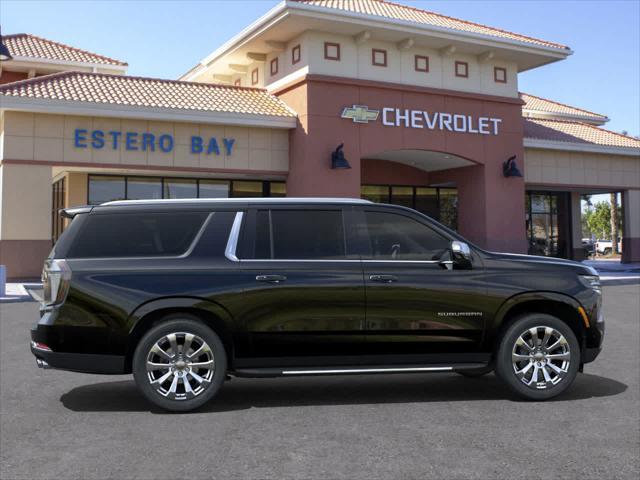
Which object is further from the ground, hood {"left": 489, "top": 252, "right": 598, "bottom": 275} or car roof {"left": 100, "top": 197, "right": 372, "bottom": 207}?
car roof {"left": 100, "top": 197, "right": 372, "bottom": 207}

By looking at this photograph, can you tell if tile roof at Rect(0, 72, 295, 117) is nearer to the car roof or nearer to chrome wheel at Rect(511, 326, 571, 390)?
the car roof

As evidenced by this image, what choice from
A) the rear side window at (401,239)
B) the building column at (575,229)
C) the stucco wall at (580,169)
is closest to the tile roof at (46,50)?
the stucco wall at (580,169)

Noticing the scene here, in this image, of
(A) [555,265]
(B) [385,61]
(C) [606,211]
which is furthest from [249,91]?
(C) [606,211]

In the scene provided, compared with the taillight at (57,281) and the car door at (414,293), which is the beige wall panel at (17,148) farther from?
the car door at (414,293)

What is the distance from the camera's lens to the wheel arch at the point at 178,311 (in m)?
6.09

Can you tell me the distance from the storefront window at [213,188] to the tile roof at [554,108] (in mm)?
19349

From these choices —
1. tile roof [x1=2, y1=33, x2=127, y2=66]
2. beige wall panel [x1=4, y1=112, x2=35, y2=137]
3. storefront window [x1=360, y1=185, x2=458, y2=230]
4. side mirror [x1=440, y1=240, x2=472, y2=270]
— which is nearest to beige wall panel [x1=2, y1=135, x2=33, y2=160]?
beige wall panel [x1=4, y1=112, x2=35, y2=137]

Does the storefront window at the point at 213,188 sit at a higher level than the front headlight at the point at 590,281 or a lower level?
higher

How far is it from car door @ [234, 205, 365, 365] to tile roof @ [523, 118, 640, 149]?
83.8 feet

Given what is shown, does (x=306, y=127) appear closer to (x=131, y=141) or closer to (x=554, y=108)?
(x=131, y=141)

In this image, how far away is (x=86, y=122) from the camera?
22297mm

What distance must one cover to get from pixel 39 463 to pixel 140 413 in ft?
4.80

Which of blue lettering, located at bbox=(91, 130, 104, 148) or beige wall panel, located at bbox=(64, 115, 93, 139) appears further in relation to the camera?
blue lettering, located at bbox=(91, 130, 104, 148)

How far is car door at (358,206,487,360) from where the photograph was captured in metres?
6.36
